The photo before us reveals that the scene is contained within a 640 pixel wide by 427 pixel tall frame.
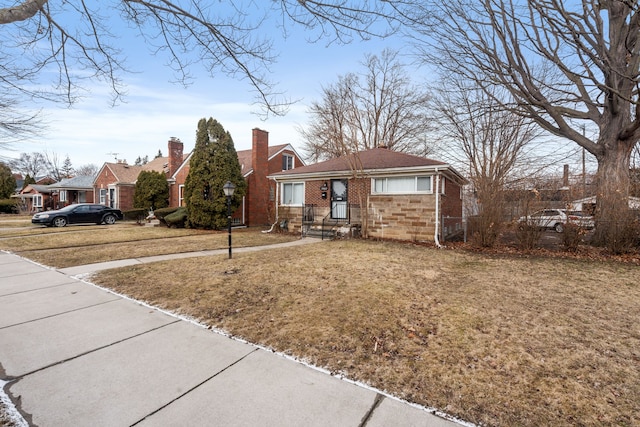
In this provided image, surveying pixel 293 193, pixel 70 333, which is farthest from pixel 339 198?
pixel 70 333

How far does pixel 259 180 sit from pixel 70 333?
50.7ft

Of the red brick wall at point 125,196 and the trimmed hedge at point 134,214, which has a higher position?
the red brick wall at point 125,196

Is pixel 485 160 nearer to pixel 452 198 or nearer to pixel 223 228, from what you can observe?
pixel 452 198

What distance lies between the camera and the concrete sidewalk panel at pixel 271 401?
2.00m

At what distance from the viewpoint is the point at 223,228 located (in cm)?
1564

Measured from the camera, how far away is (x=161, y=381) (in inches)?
96.1

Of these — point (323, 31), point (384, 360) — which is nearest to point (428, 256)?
point (384, 360)

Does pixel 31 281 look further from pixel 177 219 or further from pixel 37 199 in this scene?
pixel 37 199

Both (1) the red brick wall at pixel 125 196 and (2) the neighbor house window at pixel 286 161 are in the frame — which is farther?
(1) the red brick wall at pixel 125 196

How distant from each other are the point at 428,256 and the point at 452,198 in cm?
639

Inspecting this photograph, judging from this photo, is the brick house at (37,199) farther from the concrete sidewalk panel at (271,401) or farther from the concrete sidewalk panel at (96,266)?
the concrete sidewalk panel at (271,401)

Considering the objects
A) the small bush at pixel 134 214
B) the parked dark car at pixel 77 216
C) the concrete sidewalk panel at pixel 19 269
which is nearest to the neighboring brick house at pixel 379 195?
the concrete sidewalk panel at pixel 19 269

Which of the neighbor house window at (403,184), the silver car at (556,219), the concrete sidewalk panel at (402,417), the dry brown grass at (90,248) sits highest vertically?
the neighbor house window at (403,184)

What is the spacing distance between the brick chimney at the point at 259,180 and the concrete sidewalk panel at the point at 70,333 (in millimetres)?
14111
